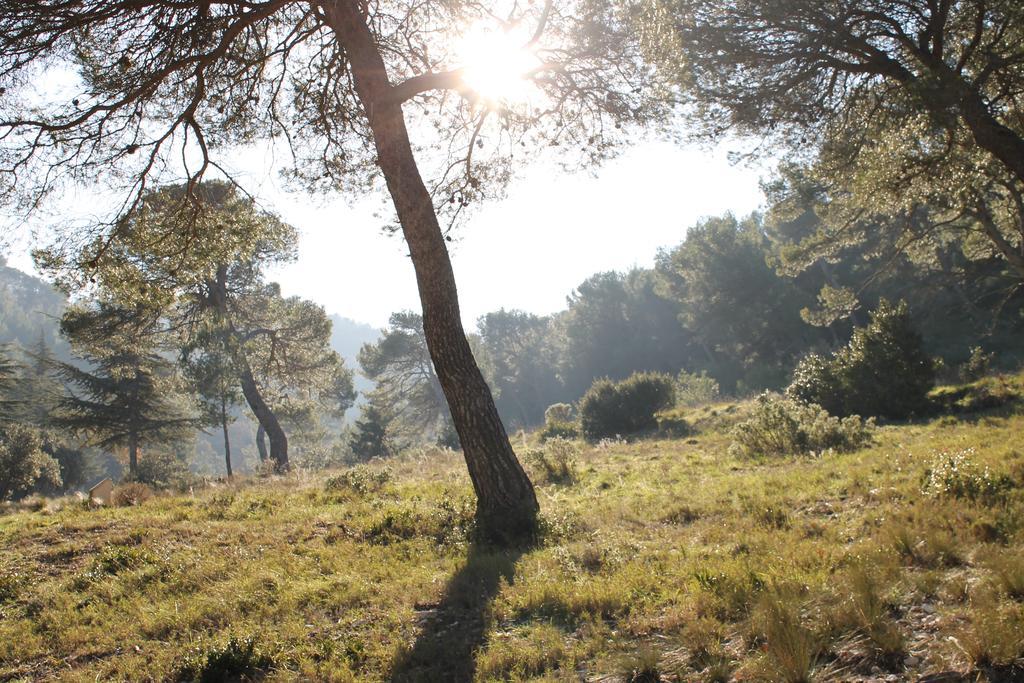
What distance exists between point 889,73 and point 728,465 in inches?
257

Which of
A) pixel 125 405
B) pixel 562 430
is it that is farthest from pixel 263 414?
pixel 562 430

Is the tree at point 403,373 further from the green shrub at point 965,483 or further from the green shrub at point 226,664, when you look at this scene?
the green shrub at point 226,664

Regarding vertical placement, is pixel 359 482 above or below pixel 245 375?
below

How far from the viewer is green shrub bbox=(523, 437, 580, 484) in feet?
36.1

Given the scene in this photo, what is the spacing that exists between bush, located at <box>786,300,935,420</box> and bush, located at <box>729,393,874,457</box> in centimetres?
378

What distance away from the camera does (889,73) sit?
26.4 feet

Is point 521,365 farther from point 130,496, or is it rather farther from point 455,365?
point 455,365

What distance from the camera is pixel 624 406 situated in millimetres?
22906

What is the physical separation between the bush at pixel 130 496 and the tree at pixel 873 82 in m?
10.8

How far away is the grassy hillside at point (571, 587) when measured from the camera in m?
3.25

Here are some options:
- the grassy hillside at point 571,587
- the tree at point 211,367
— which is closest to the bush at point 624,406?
the tree at point 211,367

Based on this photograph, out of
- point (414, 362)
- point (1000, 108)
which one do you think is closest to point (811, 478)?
point (1000, 108)

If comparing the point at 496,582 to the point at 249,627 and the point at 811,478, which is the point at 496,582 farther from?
the point at 811,478

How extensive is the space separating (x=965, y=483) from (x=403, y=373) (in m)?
44.2
